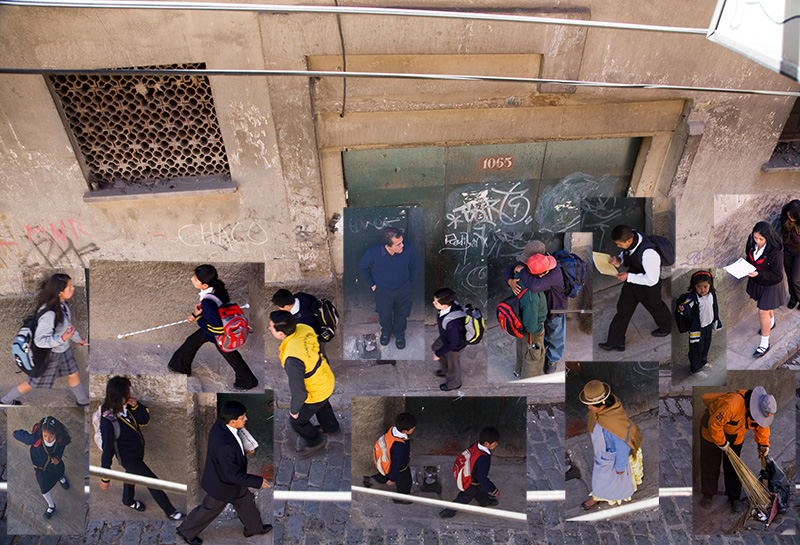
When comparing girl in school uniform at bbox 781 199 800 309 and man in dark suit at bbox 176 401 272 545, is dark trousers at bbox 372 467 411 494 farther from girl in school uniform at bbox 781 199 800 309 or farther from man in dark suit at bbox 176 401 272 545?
girl in school uniform at bbox 781 199 800 309

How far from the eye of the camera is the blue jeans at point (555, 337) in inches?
239

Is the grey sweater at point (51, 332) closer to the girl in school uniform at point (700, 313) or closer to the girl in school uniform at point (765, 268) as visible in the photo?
the girl in school uniform at point (700, 313)

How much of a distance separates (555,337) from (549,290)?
1.92 feet

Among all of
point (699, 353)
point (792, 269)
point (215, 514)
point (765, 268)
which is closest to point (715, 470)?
point (699, 353)

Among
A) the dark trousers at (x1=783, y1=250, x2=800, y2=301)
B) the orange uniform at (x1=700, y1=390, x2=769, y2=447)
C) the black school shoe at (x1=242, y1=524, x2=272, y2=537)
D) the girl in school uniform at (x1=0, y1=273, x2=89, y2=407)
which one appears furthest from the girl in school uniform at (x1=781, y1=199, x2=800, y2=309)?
the girl in school uniform at (x1=0, y1=273, x2=89, y2=407)

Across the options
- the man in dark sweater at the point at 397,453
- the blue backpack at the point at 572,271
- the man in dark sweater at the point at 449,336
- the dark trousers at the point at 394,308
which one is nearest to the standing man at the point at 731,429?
the blue backpack at the point at 572,271

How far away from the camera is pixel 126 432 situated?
5.37m

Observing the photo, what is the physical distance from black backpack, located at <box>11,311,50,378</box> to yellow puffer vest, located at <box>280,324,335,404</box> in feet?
7.03

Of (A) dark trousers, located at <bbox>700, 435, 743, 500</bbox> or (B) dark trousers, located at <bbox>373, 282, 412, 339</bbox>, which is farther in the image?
(B) dark trousers, located at <bbox>373, 282, 412, 339</bbox>

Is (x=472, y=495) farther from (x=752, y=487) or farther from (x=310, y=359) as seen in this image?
(x=752, y=487)

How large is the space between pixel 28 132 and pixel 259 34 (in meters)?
2.36

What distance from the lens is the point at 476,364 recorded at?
6742 mm

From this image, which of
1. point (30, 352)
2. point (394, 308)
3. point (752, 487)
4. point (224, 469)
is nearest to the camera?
point (224, 469)

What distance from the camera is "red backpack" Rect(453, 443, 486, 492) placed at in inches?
213
